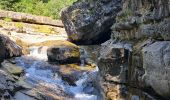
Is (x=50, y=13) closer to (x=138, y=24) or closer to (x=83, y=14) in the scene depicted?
(x=83, y=14)

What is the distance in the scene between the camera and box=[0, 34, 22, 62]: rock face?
17.3m

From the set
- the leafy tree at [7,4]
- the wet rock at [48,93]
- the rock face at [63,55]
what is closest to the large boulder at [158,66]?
the wet rock at [48,93]

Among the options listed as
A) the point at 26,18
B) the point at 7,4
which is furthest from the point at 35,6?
the point at 26,18

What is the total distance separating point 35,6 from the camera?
114ft

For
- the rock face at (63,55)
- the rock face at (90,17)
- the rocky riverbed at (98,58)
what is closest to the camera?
the rocky riverbed at (98,58)

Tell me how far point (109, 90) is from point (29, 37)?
44.9 ft

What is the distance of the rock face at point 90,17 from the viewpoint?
2342 centimetres

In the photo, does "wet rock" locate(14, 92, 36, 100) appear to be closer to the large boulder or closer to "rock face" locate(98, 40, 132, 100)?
"rock face" locate(98, 40, 132, 100)

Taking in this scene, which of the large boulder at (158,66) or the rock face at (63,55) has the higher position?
the large boulder at (158,66)

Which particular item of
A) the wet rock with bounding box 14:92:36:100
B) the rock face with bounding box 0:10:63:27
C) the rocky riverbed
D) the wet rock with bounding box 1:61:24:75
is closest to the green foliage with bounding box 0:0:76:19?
the rock face with bounding box 0:10:63:27

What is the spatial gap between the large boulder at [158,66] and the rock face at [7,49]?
28.7ft

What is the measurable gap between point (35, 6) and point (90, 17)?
12.6 meters

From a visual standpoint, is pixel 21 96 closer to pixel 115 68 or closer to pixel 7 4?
pixel 115 68

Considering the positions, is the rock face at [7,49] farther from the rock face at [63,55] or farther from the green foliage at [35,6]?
the green foliage at [35,6]
